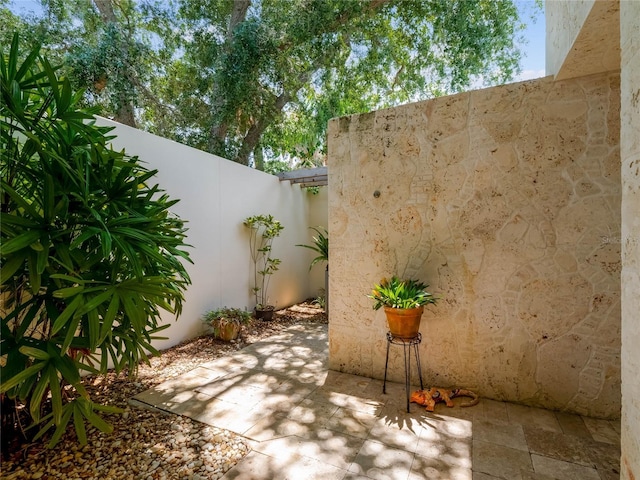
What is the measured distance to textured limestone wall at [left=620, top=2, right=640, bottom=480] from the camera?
1.14 metres

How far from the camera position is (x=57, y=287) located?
1.86 m

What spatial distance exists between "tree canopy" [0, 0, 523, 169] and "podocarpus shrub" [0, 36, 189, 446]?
15.7ft

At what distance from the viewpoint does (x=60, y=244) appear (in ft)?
5.67

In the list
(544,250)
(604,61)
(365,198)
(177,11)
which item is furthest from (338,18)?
(544,250)

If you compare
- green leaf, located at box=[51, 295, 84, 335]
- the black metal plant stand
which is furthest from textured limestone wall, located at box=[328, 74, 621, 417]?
green leaf, located at box=[51, 295, 84, 335]

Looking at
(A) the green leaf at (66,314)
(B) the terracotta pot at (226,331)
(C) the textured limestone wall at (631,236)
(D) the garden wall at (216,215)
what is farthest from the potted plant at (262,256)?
(C) the textured limestone wall at (631,236)

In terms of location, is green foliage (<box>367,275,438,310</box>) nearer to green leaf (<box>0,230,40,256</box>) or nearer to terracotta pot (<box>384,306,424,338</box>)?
terracotta pot (<box>384,306,424,338</box>)

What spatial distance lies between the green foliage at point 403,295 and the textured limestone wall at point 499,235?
206 mm

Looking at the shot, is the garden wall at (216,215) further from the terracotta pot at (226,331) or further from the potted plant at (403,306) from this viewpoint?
the potted plant at (403,306)

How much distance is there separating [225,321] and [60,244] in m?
2.48

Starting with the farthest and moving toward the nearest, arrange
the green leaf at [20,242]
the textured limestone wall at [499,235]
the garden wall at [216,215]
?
the garden wall at [216,215] < the textured limestone wall at [499,235] < the green leaf at [20,242]

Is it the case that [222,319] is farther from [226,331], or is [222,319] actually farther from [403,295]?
[403,295]

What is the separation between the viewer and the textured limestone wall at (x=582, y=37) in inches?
64.4

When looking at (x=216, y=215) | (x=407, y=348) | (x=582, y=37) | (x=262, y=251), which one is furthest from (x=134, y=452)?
(x=582, y=37)
